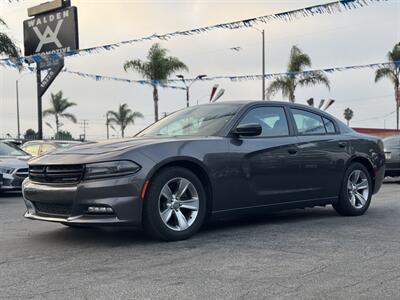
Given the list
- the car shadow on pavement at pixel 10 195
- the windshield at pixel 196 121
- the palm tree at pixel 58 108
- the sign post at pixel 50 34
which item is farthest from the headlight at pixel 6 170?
the palm tree at pixel 58 108

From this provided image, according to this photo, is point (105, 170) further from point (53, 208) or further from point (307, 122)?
point (307, 122)

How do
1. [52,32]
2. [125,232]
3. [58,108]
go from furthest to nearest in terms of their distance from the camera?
[58,108], [52,32], [125,232]

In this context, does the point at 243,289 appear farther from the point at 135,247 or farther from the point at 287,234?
the point at 287,234

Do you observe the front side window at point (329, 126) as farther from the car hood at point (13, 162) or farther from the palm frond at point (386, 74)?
the palm frond at point (386, 74)

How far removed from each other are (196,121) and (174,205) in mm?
1320

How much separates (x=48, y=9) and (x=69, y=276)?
21.6 metres

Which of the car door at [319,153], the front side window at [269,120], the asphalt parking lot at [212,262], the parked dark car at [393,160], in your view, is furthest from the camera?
the parked dark car at [393,160]

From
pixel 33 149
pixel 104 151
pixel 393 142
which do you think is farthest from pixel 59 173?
pixel 393 142

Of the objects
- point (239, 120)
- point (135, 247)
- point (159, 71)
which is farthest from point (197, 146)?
point (159, 71)

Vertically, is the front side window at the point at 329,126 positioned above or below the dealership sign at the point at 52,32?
below

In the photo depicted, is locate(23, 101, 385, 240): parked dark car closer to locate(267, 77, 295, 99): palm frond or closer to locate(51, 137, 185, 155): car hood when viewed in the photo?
locate(51, 137, 185, 155): car hood

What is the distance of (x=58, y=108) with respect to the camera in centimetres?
6319

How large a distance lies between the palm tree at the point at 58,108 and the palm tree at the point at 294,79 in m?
31.4

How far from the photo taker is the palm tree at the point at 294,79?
125 ft
